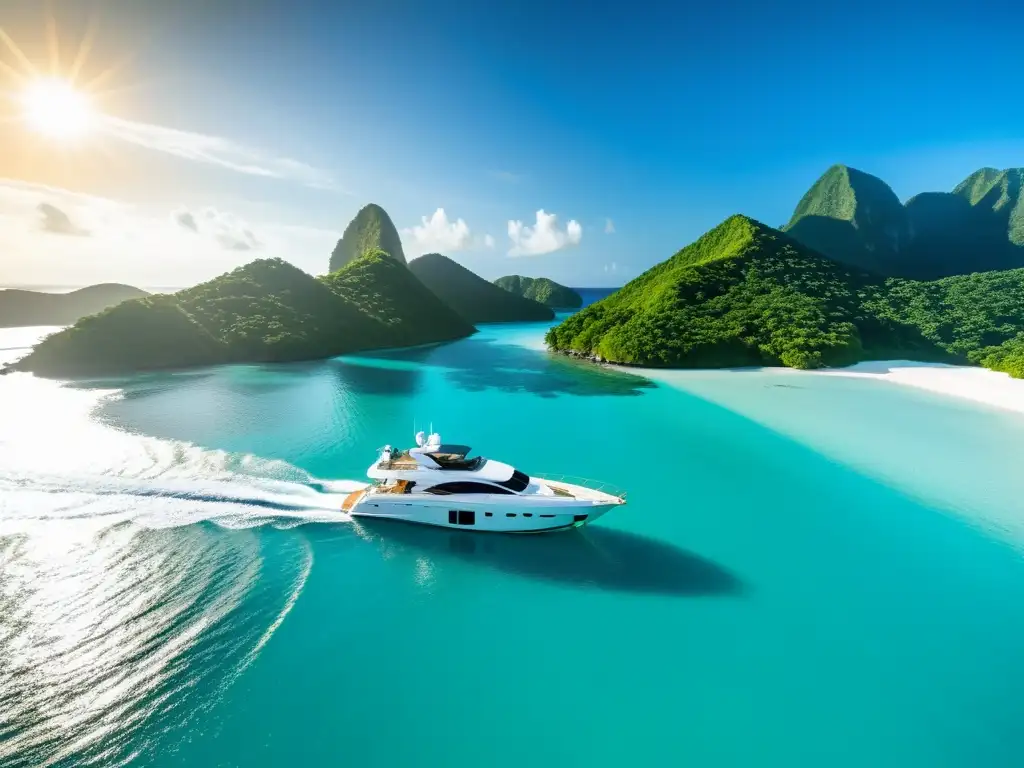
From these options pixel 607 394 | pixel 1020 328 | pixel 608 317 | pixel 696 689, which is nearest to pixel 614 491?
pixel 696 689

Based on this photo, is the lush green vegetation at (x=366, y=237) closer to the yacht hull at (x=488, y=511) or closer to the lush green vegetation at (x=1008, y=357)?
the lush green vegetation at (x=1008, y=357)

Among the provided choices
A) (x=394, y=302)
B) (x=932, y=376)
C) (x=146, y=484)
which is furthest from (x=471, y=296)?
(x=146, y=484)

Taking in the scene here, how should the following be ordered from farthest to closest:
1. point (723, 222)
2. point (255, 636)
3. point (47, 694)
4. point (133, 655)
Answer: point (723, 222) < point (255, 636) < point (133, 655) < point (47, 694)

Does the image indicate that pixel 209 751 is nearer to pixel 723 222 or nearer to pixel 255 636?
pixel 255 636

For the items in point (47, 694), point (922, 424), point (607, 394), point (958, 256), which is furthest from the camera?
point (958, 256)

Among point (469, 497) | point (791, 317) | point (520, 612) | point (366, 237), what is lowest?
point (520, 612)

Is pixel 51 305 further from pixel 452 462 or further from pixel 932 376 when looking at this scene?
pixel 932 376
